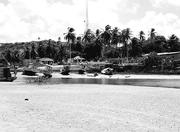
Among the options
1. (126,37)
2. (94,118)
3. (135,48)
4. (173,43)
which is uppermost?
(126,37)

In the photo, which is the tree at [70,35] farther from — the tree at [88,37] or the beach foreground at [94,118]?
the beach foreground at [94,118]

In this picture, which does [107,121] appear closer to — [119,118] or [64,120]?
[119,118]

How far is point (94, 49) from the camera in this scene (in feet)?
488

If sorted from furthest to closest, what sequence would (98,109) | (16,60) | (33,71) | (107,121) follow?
1. (16,60)
2. (33,71)
3. (98,109)
4. (107,121)

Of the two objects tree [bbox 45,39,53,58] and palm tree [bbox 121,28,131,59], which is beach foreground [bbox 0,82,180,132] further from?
tree [bbox 45,39,53,58]

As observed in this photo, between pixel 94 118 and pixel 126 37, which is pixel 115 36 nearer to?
pixel 126 37

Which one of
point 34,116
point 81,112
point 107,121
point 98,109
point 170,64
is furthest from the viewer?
point 170,64

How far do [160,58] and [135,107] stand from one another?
7668 cm

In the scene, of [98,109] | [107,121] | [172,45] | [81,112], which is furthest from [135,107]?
[172,45]

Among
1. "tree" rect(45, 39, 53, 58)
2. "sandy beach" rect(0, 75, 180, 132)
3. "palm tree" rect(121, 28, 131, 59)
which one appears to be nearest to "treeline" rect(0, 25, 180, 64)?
"palm tree" rect(121, 28, 131, 59)

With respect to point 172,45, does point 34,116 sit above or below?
below

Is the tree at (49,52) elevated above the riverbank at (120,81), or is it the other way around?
the tree at (49,52)

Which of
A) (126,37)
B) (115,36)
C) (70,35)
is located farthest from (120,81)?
(70,35)

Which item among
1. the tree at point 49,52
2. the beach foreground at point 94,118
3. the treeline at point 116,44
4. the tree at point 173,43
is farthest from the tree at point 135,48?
the beach foreground at point 94,118
